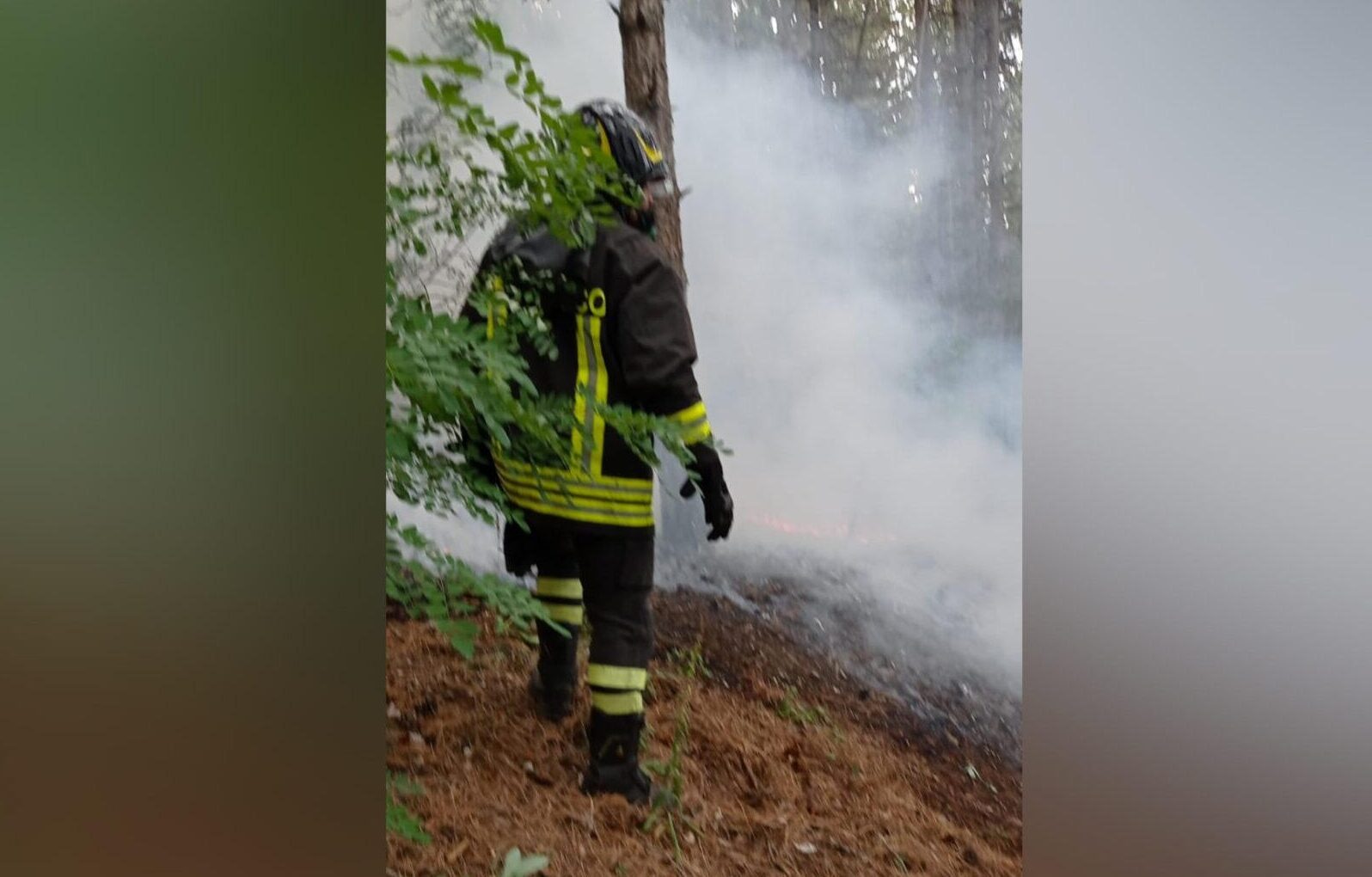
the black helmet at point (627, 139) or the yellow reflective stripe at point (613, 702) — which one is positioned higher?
the black helmet at point (627, 139)

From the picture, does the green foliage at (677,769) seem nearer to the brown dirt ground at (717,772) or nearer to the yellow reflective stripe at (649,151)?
the brown dirt ground at (717,772)

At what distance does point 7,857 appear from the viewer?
1.55m

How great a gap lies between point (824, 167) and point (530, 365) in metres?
0.62

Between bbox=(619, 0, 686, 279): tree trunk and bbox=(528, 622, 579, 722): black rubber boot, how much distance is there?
82 cm

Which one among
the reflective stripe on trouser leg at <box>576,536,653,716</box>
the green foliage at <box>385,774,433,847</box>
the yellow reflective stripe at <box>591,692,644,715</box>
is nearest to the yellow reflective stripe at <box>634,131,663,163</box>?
the reflective stripe on trouser leg at <box>576,536,653,716</box>

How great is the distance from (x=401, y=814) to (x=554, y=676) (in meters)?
0.32

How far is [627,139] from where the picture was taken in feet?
6.34

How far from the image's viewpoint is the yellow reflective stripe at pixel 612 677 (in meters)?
1.95

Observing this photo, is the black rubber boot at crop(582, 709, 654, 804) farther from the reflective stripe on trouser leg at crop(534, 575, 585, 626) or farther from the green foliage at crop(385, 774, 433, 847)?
the green foliage at crop(385, 774, 433, 847)

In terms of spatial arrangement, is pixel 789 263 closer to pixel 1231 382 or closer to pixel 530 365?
pixel 530 365

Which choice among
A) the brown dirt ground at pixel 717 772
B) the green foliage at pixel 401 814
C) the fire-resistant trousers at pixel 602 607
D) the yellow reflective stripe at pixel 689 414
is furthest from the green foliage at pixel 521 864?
the yellow reflective stripe at pixel 689 414

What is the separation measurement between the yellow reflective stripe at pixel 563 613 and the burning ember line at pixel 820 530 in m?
0.33

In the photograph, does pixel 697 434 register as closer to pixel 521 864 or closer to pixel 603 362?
pixel 603 362

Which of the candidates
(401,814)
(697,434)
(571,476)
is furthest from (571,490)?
(401,814)
